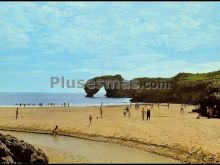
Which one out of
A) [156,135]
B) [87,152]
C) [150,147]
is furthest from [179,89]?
[87,152]

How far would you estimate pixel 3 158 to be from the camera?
22875mm

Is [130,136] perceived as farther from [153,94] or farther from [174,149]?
[153,94]

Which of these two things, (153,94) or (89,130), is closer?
(89,130)

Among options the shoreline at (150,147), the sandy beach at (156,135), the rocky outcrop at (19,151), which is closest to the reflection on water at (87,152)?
the shoreline at (150,147)

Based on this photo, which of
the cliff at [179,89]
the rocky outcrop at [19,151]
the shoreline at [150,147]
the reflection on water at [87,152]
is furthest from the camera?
the cliff at [179,89]

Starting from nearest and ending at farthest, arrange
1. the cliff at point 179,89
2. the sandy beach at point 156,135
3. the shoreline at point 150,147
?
1. the shoreline at point 150,147
2. the sandy beach at point 156,135
3. the cliff at point 179,89

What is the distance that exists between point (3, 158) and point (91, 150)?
10.4 metres

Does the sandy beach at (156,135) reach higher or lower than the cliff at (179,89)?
lower

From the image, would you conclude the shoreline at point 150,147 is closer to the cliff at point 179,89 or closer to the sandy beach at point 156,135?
the sandy beach at point 156,135

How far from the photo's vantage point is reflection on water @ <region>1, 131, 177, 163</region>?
2781 cm

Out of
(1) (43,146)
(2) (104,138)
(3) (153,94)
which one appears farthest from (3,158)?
(3) (153,94)

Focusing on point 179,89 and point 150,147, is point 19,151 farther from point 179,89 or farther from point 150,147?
point 179,89

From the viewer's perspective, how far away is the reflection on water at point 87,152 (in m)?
27.8

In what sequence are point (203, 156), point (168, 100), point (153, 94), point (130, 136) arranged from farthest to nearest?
point (153, 94) → point (168, 100) → point (130, 136) → point (203, 156)
